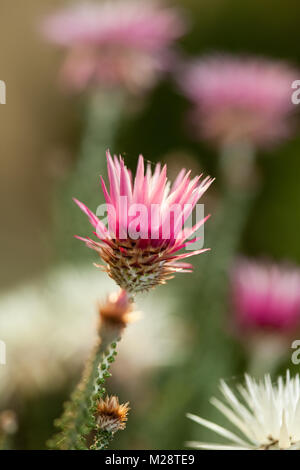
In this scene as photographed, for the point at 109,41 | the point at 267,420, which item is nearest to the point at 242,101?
the point at 109,41

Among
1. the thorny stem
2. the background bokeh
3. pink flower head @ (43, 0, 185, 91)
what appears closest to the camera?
the thorny stem

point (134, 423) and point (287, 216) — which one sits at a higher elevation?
point (287, 216)

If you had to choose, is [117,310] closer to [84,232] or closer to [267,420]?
[267,420]

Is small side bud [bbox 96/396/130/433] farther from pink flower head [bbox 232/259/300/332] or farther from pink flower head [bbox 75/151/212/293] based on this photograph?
pink flower head [bbox 232/259/300/332]

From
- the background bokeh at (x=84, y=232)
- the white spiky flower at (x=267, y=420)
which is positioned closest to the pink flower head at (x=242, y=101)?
the background bokeh at (x=84, y=232)

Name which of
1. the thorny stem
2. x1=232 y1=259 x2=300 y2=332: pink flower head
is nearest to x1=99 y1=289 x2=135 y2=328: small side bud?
the thorny stem

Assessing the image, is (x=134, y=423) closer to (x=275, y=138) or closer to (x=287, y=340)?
(x=287, y=340)

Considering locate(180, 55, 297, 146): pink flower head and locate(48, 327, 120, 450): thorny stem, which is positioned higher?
locate(180, 55, 297, 146): pink flower head

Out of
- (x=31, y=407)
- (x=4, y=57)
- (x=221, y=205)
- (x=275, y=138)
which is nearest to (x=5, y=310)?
(x=31, y=407)
